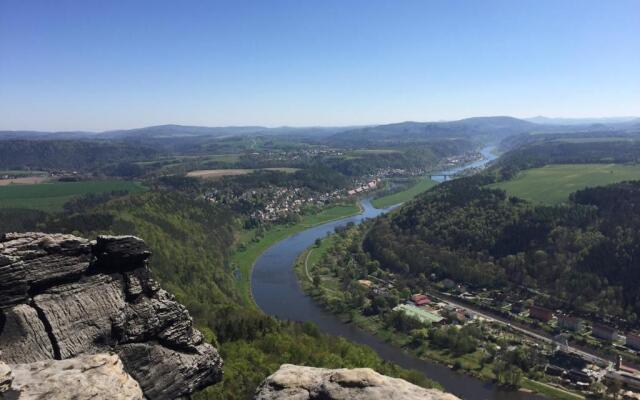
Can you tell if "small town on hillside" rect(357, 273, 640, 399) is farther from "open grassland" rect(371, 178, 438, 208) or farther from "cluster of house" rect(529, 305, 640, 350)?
"open grassland" rect(371, 178, 438, 208)

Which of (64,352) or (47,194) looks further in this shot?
(47,194)

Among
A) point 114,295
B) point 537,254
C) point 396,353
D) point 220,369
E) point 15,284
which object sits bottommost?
point 396,353

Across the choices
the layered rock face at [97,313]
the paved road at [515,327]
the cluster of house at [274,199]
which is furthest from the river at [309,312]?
the layered rock face at [97,313]

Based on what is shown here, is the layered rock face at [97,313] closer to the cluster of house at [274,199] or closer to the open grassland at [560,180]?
the open grassland at [560,180]

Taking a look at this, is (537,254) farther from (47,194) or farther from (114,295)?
(47,194)

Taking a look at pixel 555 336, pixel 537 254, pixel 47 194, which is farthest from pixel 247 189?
pixel 555 336

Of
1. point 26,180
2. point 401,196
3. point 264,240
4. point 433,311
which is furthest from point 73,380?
point 26,180
